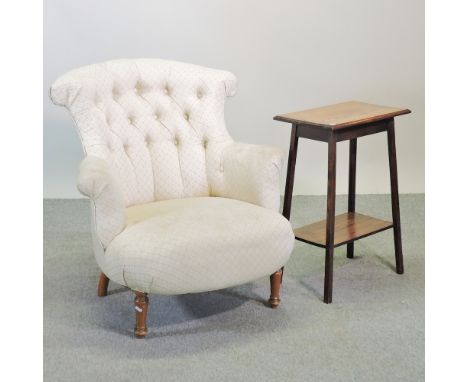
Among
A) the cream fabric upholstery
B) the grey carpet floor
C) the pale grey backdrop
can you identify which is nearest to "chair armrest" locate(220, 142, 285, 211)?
the cream fabric upholstery

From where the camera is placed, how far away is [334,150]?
2867 millimetres

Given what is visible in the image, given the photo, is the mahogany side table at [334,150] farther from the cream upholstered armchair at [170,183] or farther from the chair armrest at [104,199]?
the chair armrest at [104,199]

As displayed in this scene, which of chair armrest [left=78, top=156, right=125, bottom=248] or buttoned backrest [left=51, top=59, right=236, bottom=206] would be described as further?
buttoned backrest [left=51, top=59, right=236, bottom=206]

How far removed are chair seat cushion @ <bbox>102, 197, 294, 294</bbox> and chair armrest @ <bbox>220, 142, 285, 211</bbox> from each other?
10 centimetres

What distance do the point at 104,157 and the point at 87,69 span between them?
35 cm

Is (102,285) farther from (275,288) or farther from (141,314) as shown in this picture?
(275,288)

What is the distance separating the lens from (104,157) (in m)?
2.85

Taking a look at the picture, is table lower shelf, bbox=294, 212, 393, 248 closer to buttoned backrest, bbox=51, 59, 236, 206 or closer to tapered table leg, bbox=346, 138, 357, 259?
tapered table leg, bbox=346, 138, 357, 259

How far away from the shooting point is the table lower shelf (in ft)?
10.1

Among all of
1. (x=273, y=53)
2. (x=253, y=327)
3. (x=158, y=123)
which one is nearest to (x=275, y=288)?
(x=253, y=327)

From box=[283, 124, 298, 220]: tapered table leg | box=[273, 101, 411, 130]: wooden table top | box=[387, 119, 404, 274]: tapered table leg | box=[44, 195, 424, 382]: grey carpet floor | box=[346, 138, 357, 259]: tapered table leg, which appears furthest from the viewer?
box=[346, 138, 357, 259]: tapered table leg

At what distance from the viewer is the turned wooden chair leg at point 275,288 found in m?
2.92

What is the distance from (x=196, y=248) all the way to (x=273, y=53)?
6.37 ft

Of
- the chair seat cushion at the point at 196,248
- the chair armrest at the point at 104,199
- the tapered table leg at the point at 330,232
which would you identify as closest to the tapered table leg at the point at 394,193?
the tapered table leg at the point at 330,232
